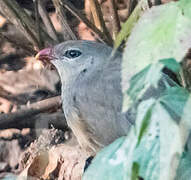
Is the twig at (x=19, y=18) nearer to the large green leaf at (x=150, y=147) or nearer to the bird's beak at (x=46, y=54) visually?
the bird's beak at (x=46, y=54)

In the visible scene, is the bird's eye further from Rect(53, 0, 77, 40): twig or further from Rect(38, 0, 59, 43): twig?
Rect(38, 0, 59, 43): twig

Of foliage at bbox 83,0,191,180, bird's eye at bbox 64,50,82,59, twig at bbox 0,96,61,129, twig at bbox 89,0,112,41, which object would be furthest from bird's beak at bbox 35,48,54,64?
foliage at bbox 83,0,191,180

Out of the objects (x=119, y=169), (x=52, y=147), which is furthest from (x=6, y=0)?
(x=119, y=169)

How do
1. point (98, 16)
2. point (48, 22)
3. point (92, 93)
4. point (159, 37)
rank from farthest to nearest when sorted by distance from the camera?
1. point (48, 22)
2. point (98, 16)
3. point (92, 93)
4. point (159, 37)

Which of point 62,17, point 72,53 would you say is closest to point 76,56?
point 72,53

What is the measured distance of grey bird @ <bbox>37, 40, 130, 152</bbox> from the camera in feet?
10.0

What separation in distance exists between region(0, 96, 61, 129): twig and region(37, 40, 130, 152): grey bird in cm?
109

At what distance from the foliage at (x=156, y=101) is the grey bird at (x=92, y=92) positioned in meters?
1.07

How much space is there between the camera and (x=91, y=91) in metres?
3.29

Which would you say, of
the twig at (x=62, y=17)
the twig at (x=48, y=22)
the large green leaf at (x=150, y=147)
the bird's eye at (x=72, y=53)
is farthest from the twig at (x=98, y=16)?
the large green leaf at (x=150, y=147)

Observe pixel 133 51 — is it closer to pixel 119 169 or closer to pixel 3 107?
pixel 119 169

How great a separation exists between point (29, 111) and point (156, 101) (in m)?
3.54

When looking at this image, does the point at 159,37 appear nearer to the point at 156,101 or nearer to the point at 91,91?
the point at 156,101

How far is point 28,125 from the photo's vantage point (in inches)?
199
